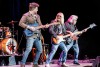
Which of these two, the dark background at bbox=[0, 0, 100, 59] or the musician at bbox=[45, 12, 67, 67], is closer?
the musician at bbox=[45, 12, 67, 67]

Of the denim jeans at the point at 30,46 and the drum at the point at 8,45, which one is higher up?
the drum at the point at 8,45

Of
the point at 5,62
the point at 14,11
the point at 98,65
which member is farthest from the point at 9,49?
the point at 98,65

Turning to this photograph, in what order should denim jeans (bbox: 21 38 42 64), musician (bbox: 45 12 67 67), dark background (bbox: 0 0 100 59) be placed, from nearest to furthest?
denim jeans (bbox: 21 38 42 64) < musician (bbox: 45 12 67 67) < dark background (bbox: 0 0 100 59)

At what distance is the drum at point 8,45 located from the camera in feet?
38.0

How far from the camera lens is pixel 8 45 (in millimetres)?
11727

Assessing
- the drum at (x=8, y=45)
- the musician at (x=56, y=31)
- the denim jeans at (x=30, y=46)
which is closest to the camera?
the denim jeans at (x=30, y=46)

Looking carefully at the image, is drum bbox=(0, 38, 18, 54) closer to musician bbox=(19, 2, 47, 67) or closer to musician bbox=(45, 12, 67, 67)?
musician bbox=(45, 12, 67, 67)

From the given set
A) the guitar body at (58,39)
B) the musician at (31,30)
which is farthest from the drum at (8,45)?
the musician at (31,30)

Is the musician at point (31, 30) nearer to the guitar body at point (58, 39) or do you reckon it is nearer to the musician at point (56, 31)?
the musician at point (56, 31)

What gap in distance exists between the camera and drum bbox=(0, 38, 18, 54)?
38.0 ft

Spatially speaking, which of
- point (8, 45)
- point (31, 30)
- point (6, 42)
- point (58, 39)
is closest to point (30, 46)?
point (31, 30)

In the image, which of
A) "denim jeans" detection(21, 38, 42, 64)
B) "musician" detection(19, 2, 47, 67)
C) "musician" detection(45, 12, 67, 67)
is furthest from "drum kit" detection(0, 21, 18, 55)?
"denim jeans" detection(21, 38, 42, 64)

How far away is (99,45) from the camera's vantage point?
14320mm

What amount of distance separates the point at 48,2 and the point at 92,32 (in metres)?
2.53
